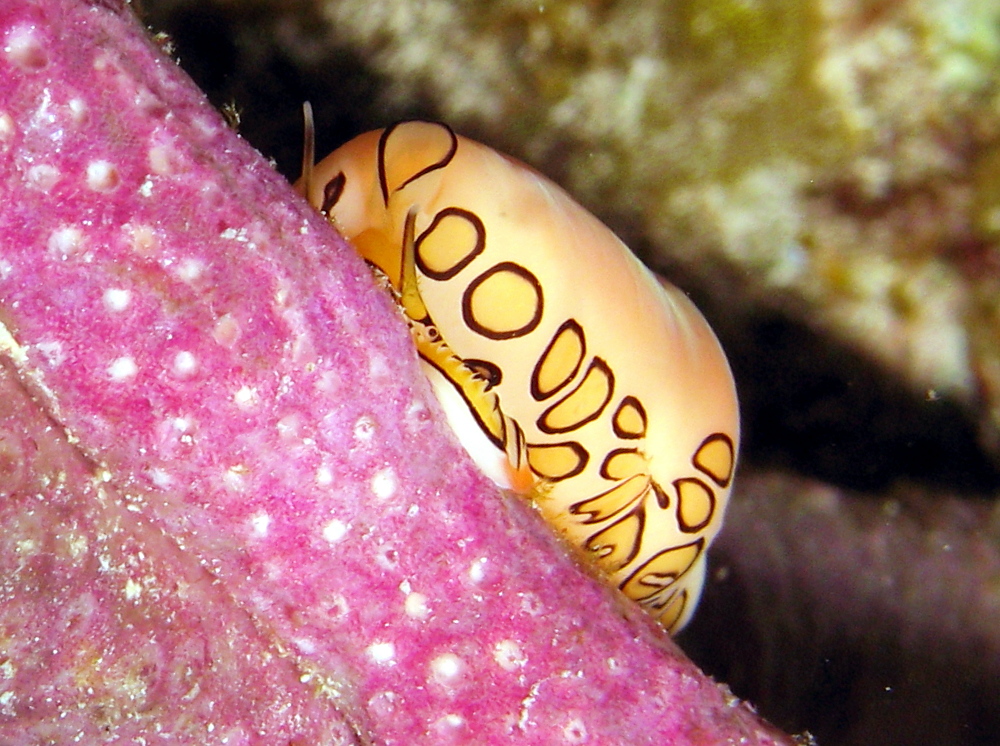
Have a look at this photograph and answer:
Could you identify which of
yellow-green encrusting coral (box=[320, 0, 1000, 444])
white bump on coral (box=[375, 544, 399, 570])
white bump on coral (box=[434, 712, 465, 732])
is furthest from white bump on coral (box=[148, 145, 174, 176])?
yellow-green encrusting coral (box=[320, 0, 1000, 444])

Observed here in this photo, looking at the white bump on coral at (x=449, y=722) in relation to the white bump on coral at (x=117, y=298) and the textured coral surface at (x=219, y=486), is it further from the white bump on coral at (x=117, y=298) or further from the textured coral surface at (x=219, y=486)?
the white bump on coral at (x=117, y=298)

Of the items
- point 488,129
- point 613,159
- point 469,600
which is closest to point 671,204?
point 613,159

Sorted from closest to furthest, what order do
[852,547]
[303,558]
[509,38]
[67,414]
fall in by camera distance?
1. [67,414]
2. [303,558]
3. [509,38]
4. [852,547]

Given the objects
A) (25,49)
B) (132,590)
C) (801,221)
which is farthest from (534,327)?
(801,221)

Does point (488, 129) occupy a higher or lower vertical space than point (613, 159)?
lower

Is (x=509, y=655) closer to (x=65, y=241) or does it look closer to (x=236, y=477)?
(x=236, y=477)

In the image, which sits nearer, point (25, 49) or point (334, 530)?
point (25, 49)

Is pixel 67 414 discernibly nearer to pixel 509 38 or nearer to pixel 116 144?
pixel 116 144
